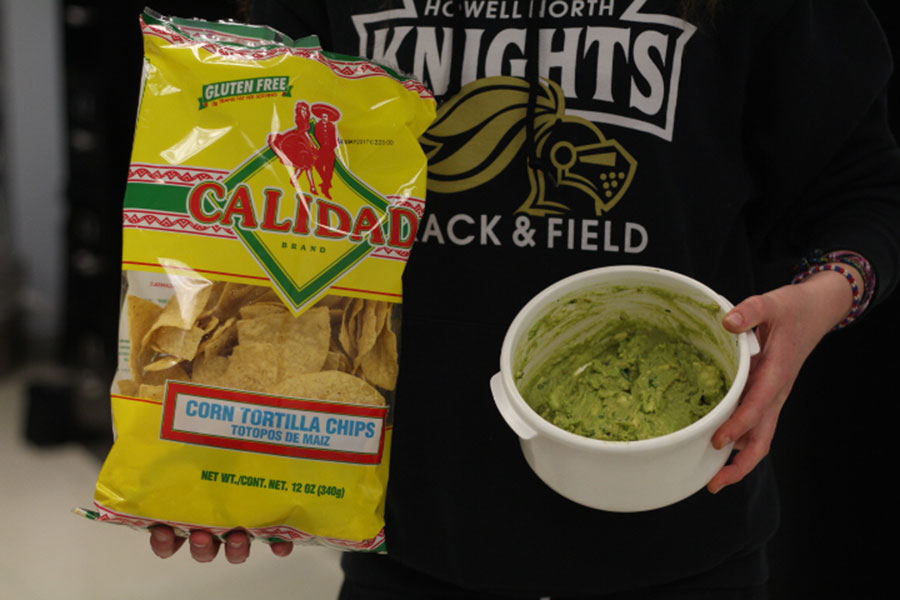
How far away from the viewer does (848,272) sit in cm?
94

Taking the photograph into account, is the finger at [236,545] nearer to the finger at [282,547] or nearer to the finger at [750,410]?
the finger at [282,547]

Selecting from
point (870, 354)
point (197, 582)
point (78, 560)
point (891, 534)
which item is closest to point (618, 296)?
point (870, 354)

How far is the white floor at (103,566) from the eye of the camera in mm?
2457

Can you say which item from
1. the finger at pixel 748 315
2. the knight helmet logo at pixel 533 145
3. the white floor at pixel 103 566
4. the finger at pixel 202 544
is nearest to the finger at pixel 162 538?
the finger at pixel 202 544

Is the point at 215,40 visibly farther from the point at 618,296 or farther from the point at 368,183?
the point at 618,296

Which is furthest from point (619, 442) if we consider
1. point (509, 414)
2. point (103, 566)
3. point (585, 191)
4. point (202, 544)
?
point (103, 566)

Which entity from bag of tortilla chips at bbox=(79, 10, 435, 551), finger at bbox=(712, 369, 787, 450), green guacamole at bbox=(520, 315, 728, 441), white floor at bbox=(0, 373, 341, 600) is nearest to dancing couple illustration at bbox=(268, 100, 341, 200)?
bag of tortilla chips at bbox=(79, 10, 435, 551)

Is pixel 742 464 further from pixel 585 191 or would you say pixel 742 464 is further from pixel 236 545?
pixel 236 545

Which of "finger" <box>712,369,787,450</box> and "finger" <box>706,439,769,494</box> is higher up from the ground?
"finger" <box>712,369,787,450</box>

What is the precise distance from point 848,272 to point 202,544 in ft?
2.42

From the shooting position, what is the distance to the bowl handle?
79 centimetres

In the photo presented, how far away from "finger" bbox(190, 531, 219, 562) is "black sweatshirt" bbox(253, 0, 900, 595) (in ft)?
0.78

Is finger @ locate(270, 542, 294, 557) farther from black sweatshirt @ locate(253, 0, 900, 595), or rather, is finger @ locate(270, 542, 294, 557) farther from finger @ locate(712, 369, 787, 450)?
finger @ locate(712, 369, 787, 450)

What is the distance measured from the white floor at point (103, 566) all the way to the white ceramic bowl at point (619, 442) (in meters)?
1.79
